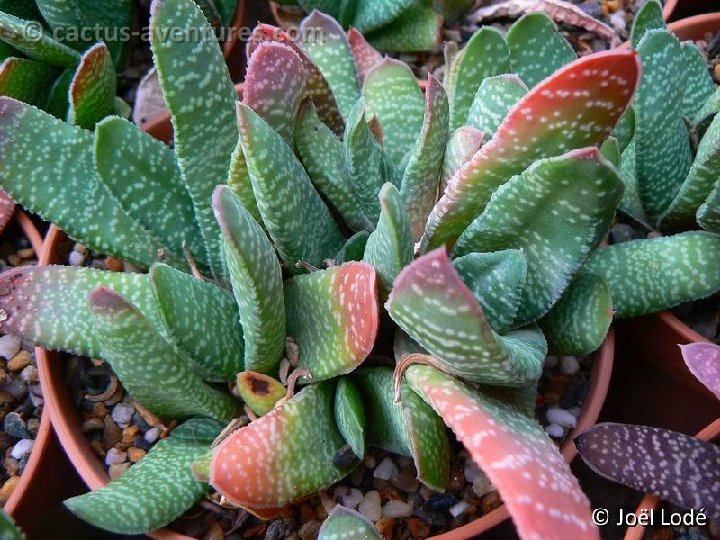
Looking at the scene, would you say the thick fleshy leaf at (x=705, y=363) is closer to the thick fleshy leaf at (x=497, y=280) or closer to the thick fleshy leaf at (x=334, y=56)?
the thick fleshy leaf at (x=497, y=280)

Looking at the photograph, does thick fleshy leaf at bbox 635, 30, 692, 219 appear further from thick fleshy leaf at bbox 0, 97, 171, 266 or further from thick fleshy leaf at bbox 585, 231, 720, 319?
thick fleshy leaf at bbox 0, 97, 171, 266

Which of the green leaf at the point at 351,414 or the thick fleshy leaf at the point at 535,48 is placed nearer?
the green leaf at the point at 351,414

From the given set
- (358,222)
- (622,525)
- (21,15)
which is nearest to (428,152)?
(358,222)

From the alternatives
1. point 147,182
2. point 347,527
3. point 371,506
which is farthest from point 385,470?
point 147,182

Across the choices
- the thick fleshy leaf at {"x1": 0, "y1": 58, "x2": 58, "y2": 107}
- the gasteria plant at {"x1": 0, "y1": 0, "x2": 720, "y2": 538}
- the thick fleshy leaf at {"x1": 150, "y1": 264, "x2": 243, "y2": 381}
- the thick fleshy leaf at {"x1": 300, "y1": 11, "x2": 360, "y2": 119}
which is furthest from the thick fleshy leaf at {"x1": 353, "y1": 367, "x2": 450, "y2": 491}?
the thick fleshy leaf at {"x1": 0, "y1": 58, "x2": 58, "y2": 107}

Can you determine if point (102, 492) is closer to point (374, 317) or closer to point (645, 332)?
point (374, 317)

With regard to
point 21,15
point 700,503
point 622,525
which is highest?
point 21,15

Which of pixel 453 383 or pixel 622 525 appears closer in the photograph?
pixel 453 383

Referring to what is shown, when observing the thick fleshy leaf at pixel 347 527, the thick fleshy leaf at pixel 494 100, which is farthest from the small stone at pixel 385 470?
the thick fleshy leaf at pixel 494 100
